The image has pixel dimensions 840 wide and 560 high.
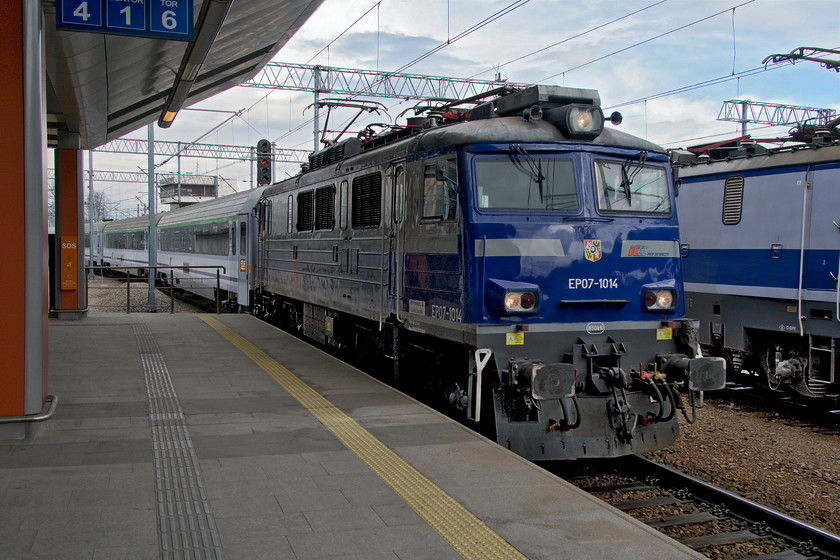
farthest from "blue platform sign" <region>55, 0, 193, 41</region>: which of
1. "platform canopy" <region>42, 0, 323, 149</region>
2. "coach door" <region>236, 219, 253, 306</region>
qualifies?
"coach door" <region>236, 219, 253, 306</region>

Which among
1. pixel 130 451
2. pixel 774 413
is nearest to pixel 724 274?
pixel 774 413

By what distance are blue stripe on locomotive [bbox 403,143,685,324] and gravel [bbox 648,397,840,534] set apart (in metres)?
1.64

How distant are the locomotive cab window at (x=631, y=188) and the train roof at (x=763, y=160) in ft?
11.7

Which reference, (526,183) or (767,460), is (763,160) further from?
(526,183)

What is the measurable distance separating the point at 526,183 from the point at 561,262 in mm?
824

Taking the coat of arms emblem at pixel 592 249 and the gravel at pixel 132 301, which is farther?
the gravel at pixel 132 301

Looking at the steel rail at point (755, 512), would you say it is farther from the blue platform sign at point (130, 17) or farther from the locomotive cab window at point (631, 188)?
the blue platform sign at point (130, 17)

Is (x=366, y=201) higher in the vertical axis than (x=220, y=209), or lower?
lower

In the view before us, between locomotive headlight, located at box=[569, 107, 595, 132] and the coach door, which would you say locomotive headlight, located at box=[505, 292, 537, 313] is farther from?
the coach door

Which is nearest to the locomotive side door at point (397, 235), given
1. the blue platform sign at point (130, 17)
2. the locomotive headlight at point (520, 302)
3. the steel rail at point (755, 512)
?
the locomotive headlight at point (520, 302)

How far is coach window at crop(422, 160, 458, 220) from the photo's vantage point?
710 centimetres

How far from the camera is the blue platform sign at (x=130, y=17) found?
6754mm

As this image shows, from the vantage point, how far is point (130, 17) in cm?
697

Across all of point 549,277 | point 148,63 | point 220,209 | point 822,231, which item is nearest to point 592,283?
point 549,277
